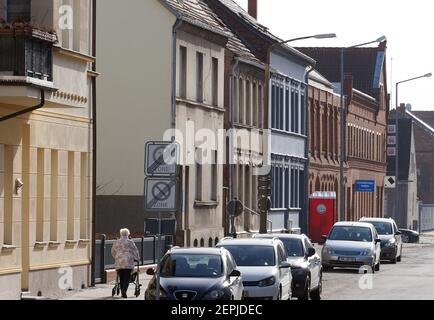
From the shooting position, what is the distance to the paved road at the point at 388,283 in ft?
117

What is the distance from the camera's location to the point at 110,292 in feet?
115

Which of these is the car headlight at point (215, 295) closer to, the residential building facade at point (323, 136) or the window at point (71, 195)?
the window at point (71, 195)

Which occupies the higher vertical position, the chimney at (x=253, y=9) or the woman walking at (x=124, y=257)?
the chimney at (x=253, y=9)

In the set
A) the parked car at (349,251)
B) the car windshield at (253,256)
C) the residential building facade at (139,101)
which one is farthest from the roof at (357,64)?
the car windshield at (253,256)

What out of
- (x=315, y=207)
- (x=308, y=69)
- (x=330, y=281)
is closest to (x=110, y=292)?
(x=330, y=281)

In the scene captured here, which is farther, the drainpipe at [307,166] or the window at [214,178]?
the drainpipe at [307,166]

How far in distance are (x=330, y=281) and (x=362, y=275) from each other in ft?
12.0

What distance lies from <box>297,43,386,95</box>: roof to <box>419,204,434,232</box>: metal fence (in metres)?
19.5

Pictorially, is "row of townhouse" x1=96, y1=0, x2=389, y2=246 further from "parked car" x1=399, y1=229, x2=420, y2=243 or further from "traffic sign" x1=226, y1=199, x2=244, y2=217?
"parked car" x1=399, y1=229, x2=420, y2=243

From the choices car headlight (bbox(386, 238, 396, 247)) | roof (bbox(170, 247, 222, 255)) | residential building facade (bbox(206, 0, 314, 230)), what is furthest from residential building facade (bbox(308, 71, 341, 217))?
roof (bbox(170, 247, 222, 255))

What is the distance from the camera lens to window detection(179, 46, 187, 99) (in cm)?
4916

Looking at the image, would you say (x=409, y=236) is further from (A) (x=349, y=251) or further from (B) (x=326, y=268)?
(A) (x=349, y=251)

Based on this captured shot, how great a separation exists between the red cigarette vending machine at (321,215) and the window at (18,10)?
136ft
